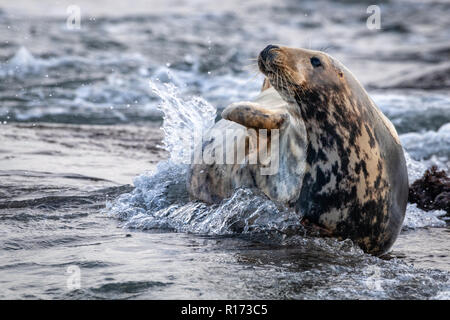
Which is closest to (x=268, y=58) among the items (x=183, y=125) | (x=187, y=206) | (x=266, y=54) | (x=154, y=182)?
(x=266, y=54)

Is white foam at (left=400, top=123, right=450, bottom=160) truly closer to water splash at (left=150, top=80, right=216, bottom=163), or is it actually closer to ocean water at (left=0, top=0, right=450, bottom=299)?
ocean water at (left=0, top=0, right=450, bottom=299)

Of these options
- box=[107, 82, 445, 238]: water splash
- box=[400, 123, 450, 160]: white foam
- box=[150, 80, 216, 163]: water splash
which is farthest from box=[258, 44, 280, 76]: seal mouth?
box=[400, 123, 450, 160]: white foam

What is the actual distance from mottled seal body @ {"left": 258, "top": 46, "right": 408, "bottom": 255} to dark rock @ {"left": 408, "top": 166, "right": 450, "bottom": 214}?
153 cm

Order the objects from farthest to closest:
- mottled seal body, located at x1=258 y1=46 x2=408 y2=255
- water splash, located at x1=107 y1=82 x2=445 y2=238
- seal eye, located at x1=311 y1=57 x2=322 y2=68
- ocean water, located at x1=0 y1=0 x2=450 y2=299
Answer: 1. water splash, located at x1=107 y1=82 x2=445 y2=238
2. seal eye, located at x1=311 y1=57 x2=322 y2=68
3. mottled seal body, located at x1=258 y1=46 x2=408 y2=255
4. ocean water, located at x1=0 y1=0 x2=450 y2=299

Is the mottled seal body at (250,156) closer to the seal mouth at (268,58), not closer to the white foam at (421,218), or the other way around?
the seal mouth at (268,58)

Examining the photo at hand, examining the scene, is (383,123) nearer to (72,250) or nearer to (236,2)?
(72,250)

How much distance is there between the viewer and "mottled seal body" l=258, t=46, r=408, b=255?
14.4 ft

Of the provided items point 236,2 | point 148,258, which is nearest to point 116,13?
point 236,2

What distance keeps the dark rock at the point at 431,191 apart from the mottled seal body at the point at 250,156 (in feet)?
4.90

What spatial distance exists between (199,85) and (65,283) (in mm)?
8551

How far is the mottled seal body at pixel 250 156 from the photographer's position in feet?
14.9

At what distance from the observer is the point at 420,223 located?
216 inches

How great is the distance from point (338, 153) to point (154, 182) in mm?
1841

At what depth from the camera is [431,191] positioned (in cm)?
609
